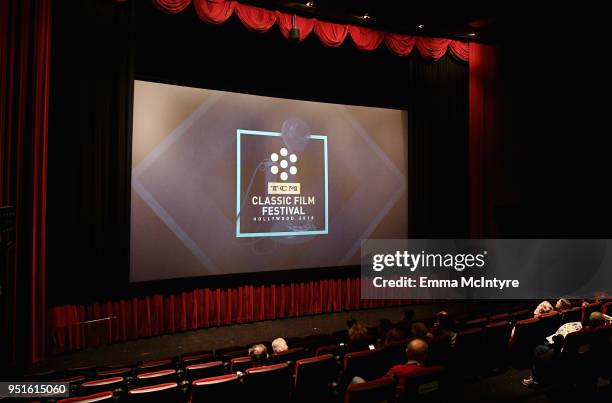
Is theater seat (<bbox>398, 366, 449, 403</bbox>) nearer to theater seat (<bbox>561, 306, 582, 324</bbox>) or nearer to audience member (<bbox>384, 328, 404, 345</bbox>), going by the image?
audience member (<bbox>384, 328, 404, 345</bbox>)

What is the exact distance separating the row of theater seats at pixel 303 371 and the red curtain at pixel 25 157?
73.0 inches

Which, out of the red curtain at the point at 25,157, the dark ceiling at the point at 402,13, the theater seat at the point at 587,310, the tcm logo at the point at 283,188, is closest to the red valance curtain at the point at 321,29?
the dark ceiling at the point at 402,13

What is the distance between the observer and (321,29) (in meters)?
8.15

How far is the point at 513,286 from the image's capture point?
9.55m

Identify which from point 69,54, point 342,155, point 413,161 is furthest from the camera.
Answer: point 413,161

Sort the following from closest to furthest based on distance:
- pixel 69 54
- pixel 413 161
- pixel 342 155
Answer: pixel 69 54
pixel 342 155
pixel 413 161

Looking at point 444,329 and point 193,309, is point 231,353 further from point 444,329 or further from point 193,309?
point 193,309

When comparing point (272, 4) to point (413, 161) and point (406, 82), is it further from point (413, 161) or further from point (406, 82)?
point (413, 161)

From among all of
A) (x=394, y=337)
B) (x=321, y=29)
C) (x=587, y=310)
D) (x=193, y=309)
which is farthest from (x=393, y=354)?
(x=321, y=29)

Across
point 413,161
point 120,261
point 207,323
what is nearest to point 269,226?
point 207,323

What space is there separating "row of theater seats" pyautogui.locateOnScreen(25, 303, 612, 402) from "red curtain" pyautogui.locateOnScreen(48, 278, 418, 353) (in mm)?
2087

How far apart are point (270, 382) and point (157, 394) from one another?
0.80 metres

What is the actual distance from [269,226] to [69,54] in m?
3.79

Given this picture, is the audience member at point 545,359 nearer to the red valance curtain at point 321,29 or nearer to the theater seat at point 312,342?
the theater seat at point 312,342
